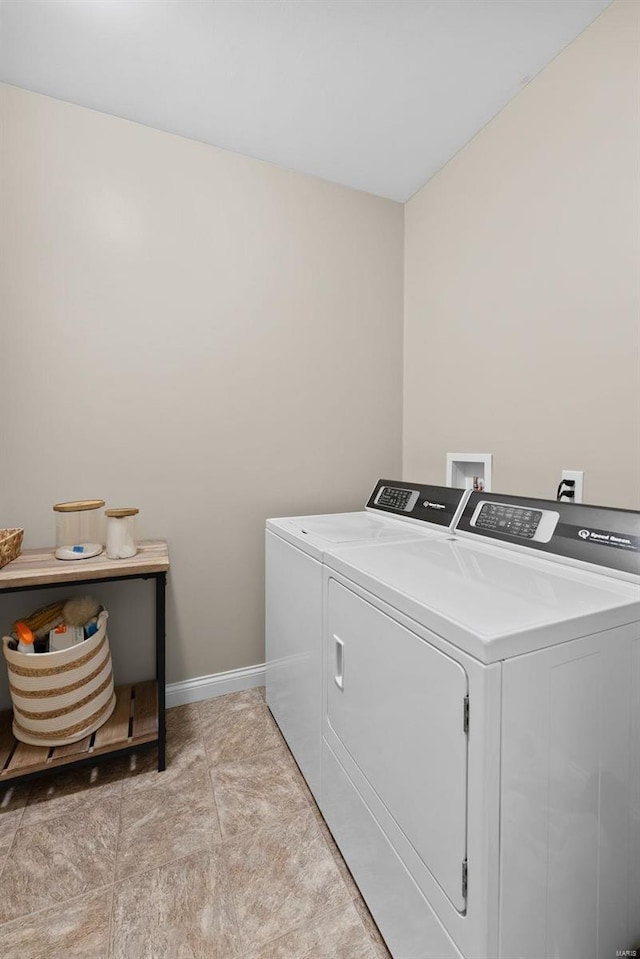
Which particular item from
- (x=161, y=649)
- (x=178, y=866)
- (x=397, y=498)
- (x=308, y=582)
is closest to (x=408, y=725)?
(x=308, y=582)

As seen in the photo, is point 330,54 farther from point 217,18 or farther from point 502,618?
point 502,618

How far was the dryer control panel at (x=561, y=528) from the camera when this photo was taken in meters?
0.98

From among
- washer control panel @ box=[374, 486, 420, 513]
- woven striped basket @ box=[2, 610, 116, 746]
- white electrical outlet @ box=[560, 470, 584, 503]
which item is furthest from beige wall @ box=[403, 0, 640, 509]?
woven striped basket @ box=[2, 610, 116, 746]

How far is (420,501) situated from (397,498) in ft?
0.53

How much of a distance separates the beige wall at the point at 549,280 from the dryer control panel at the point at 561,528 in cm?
24

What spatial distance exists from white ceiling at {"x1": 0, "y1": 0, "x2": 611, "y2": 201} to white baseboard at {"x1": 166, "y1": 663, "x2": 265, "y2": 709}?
234 centimetres

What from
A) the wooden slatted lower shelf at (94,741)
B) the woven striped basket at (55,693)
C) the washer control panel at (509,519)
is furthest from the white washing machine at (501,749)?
the woven striped basket at (55,693)

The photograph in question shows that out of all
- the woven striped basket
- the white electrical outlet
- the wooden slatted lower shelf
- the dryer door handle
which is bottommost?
the wooden slatted lower shelf

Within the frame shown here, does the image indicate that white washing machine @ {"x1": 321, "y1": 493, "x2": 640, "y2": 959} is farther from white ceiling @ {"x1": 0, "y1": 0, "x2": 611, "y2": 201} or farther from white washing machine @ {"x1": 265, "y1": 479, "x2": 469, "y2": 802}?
white ceiling @ {"x1": 0, "y1": 0, "x2": 611, "y2": 201}

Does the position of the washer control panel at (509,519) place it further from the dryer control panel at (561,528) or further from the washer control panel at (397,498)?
the washer control panel at (397,498)

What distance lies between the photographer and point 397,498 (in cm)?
187

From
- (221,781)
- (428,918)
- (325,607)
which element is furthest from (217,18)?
(221,781)

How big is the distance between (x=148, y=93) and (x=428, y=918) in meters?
2.52

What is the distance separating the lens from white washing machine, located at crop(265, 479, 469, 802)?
4.36 feet
